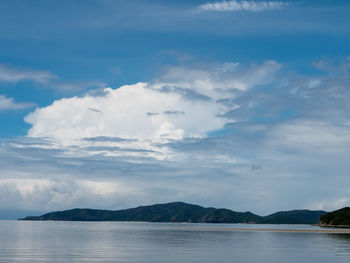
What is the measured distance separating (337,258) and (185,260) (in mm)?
26715

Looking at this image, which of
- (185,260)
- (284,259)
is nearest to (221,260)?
(185,260)

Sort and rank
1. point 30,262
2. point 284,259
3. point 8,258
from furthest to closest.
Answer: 1. point 284,259
2. point 8,258
3. point 30,262

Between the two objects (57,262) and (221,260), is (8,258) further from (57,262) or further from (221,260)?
(221,260)

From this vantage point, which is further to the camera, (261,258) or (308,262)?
(261,258)

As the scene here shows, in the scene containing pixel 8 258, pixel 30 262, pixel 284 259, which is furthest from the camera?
pixel 284 259

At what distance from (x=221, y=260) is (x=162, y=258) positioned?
31.5ft

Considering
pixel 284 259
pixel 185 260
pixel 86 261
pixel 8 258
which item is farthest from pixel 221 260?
pixel 8 258

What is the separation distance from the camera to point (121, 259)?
228 ft

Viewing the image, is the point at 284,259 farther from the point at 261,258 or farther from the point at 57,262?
the point at 57,262

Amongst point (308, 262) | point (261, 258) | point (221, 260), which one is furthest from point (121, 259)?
point (308, 262)

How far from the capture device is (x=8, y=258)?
68125mm

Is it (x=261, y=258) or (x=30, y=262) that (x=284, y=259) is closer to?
(x=261, y=258)

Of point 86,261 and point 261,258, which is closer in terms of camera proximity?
point 86,261

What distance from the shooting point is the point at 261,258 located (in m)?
75.9
